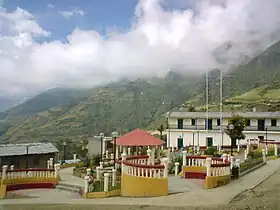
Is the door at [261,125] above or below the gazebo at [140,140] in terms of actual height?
above

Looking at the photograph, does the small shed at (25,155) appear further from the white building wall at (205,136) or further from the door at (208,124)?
the door at (208,124)

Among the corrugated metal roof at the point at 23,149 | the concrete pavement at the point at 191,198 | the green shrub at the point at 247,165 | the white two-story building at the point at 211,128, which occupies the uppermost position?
the white two-story building at the point at 211,128

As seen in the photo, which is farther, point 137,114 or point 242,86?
point 242,86

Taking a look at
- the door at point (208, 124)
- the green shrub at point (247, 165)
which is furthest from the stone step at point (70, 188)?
the door at point (208, 124)

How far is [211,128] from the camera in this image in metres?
52.8

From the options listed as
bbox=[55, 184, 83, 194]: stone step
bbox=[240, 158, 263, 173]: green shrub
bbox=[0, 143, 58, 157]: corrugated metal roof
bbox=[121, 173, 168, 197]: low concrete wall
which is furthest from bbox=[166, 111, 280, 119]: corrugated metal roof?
bbox=[121, 173, 168, 197]: low concrete wall

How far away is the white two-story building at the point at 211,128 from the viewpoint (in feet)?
164

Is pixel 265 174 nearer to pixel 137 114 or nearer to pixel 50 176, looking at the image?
pixel 50 176

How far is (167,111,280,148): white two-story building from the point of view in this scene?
5006 cm

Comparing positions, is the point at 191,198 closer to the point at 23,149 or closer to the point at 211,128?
the point at 23,149

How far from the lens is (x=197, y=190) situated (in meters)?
16.4

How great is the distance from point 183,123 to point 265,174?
1309 inches

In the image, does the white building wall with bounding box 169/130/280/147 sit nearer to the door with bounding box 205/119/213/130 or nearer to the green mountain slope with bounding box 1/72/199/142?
the door with bounding box 205/119/213/130

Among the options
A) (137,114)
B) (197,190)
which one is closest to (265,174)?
(197,190)
